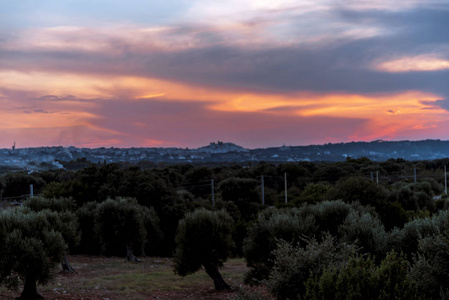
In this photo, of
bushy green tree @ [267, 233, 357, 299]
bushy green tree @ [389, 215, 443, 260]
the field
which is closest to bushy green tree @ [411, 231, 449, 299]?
bushy green tree @ [267, 233, 357, 299]

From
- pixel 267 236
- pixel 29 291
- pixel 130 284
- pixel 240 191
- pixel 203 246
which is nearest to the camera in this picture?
pixel 29 291

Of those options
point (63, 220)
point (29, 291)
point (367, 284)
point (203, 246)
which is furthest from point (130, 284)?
point (367, 284)

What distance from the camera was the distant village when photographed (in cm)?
7086

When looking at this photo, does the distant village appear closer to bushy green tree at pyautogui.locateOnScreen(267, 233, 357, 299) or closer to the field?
the field

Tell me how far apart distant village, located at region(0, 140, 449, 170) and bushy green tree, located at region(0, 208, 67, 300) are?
163 feet

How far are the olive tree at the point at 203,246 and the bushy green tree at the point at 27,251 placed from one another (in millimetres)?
4898

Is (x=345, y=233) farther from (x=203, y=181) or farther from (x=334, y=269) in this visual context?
(x=203, y=181)

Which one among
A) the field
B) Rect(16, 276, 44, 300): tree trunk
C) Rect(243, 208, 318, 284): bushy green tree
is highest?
Rect(243, 208, 318, 284): bushy green tree

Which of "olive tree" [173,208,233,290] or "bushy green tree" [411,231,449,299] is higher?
"bushy green tree" [411,231,449,299]

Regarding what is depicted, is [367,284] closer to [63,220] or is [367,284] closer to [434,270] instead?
[434,270]

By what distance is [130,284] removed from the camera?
16031 millimetres

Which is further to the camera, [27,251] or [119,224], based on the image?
[119,224]

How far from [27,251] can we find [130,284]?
5306 millimetres

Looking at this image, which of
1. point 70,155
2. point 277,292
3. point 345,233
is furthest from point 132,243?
point 70,155
